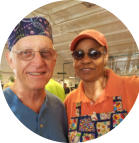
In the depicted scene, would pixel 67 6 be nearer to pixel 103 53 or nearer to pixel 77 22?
pixel 77 22

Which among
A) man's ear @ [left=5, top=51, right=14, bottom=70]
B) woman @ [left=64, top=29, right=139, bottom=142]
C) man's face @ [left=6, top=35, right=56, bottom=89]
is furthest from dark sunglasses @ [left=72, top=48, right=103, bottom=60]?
man's ear @ [left=5, top=51, right=14, bottom=70]

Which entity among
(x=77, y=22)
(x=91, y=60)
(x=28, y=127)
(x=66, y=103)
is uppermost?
(x=77, y=22)

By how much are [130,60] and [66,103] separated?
349 mm

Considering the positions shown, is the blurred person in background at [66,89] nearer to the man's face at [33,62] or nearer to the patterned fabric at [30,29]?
the man's face at [33,62]

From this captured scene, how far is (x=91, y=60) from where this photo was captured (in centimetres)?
79

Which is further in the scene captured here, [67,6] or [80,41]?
[67,6]

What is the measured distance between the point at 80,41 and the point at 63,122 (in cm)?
37

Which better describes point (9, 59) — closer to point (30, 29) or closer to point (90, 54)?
point (30, 29)

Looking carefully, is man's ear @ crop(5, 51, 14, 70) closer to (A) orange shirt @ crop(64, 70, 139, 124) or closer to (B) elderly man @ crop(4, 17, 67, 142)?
(B) elderly man @ crop(4, 17, 67, 142)

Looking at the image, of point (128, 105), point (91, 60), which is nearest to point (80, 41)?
point (91, 60)

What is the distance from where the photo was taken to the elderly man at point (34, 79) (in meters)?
0.81

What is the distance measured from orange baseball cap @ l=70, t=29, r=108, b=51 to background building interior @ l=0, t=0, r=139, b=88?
24 millimetres

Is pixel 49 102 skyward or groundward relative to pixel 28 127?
skyward

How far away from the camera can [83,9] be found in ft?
2.89
